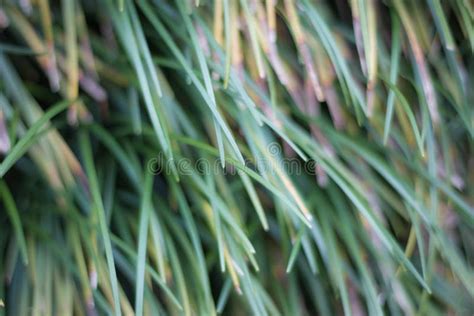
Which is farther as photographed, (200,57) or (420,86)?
(420,86)

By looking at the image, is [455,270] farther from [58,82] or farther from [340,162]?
[58,82]

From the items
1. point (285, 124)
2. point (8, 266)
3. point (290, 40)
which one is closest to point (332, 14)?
point (290, 40)

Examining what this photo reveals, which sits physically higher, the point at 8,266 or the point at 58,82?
the point at 58,82

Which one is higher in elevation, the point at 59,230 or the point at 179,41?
the point at 179,41

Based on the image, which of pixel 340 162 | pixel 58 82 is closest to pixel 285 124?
pixel 340 162

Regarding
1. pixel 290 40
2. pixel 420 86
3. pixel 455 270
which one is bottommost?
pixel 455 270

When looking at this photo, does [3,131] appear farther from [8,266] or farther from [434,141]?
[434,141]
